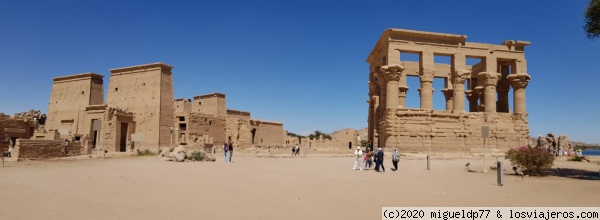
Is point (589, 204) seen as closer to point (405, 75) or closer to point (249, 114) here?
point (405, 75)

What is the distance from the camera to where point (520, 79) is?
2528 centimetres

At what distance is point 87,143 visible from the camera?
987 inches

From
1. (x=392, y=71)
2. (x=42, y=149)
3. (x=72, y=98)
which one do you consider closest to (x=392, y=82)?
(x=392, y=71)

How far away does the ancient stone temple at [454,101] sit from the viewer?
23.3 meters

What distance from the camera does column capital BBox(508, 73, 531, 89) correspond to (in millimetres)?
25109

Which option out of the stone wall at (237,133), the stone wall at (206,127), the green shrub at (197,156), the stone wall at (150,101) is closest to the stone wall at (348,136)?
the stone wall at (237,133)

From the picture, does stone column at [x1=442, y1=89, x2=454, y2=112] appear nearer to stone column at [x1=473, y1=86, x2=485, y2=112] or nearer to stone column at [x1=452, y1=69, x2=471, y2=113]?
stone column at [x1=473, y1=86, x2=485, y2=112]

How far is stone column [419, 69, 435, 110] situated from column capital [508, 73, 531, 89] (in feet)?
19.8

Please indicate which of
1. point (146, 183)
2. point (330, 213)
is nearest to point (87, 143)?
point (146, 183)

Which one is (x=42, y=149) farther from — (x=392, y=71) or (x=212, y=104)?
(x=212, y=104)

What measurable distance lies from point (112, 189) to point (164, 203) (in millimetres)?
2309

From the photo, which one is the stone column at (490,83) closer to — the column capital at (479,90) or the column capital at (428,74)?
the column capital at (479,90)

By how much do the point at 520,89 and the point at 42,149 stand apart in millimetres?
30129

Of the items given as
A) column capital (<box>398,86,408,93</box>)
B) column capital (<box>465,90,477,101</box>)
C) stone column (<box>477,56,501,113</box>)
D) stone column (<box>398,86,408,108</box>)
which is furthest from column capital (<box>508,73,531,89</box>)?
stone column (<box>398,86,408,108</box>)
